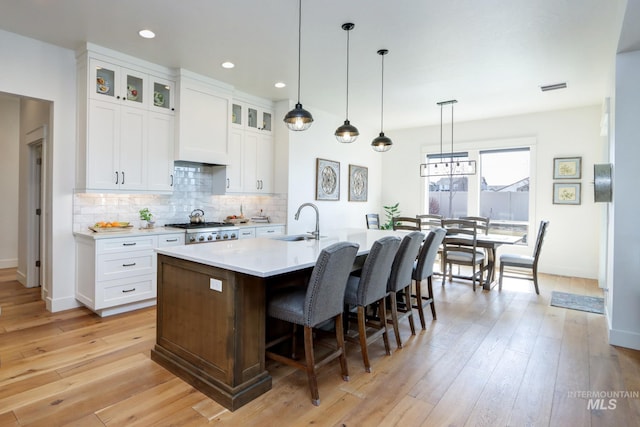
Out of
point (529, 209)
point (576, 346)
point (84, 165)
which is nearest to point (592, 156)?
point (529, 209)

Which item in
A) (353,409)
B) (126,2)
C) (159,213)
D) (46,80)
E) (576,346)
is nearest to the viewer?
(353,409)

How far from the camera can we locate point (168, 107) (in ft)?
14.2

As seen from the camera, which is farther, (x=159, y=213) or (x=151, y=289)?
(x=159, y=213)

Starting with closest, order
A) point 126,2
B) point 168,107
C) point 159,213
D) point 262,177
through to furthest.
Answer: point 126,2 < point 168,107 < point 159,213 < point 262,177

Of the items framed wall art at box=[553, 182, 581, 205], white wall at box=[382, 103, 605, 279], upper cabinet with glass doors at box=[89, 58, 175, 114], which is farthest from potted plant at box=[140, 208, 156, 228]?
framed wall art at box=[553, 182, 581, 205]

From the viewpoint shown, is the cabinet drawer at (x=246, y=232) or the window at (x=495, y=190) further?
the window at (x=495, y=190)

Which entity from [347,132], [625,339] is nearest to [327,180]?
[347,132]

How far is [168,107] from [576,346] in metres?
4.91

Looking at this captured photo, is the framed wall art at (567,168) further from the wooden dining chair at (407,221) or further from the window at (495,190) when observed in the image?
the wooden dining chair at (407,221)

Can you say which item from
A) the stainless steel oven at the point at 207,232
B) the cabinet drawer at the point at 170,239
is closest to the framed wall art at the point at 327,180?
the stainless steel oven at the point at 207,232

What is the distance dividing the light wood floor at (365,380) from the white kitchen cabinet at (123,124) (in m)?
1.52

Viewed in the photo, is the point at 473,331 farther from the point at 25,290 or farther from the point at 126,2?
the point at 25,290

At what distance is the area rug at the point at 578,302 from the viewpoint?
4.09m

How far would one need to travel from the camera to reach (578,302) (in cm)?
432
